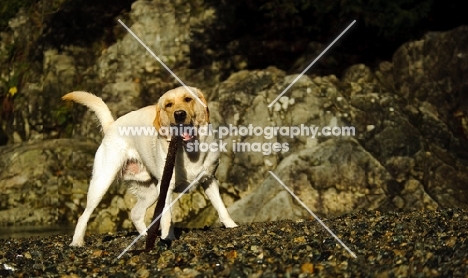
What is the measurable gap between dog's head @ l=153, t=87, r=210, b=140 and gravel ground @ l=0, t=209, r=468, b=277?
1.22 m

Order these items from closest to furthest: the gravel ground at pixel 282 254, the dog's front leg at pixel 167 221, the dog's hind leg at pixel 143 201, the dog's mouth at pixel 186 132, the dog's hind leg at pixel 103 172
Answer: the gravel ground at pixel 282 254 < the dog's mouth at pixel 186 132 < the dog's front leg at pixel 167 221 < the dog's hind leg at pixel 103 172 < the dog's hind leg at pixel 143 201

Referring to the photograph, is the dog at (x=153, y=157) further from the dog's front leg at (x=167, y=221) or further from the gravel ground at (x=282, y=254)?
the gravel ground at (x=282, y=254)

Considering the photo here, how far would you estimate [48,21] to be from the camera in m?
18.9

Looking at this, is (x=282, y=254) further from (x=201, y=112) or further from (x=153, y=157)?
(x=153, y=157)

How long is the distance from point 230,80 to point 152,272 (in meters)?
10.1

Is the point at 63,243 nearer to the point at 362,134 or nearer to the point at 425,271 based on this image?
the point at 425,271

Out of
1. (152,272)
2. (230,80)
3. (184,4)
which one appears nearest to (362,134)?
(230,80)

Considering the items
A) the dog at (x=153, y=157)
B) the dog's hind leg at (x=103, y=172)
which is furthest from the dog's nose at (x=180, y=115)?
the dog's hind leg at (x=103, y=172)

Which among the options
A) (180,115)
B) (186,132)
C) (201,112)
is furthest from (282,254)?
(201,112)

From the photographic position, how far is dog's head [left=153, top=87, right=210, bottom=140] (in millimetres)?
8125

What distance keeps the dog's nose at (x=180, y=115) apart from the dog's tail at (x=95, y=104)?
180 centimetres

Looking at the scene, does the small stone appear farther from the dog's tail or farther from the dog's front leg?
the dog's tail

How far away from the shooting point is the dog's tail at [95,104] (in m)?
9.65

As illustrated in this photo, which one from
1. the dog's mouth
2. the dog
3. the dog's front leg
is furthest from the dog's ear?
the dog's front leg
